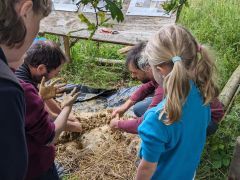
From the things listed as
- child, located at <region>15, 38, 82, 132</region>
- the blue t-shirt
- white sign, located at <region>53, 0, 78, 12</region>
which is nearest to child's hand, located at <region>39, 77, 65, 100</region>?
child, located at <region>15, 38, 82, 132</region>

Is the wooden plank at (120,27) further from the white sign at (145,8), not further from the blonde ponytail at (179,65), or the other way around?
the blonde ponytail at (179,65)

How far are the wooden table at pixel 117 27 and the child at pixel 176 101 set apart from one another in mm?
2299

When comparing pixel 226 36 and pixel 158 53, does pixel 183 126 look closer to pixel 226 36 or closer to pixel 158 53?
pixel 158 53

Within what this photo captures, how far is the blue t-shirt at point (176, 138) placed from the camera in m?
1.91

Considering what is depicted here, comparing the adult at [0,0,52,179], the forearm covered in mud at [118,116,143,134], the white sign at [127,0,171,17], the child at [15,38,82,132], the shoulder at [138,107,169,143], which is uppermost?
the adult at [0,0,52,179]

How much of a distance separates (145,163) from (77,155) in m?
1.62

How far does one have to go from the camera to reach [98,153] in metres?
3.57

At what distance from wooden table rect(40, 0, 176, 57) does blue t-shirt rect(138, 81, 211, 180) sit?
2306 mm

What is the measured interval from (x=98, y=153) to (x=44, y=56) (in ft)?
4.38

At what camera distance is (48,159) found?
220 cm

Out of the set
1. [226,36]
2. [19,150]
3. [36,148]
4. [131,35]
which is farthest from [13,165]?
[226,36]

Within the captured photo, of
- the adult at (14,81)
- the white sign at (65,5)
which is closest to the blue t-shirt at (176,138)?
the adult at (14,81)

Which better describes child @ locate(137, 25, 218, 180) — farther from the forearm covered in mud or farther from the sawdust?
the sawdust

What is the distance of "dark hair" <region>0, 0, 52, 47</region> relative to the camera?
1216mm
